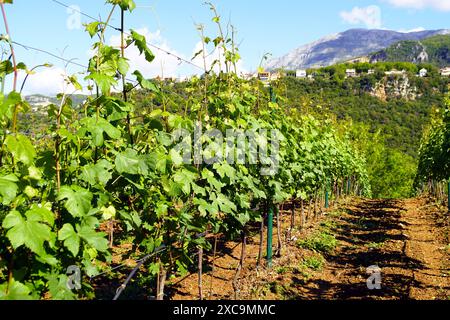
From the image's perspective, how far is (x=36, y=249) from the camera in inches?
80.0

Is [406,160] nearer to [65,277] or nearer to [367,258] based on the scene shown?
[367,258]

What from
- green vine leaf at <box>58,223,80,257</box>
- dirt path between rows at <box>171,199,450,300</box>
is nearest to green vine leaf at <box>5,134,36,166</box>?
green vine leaf at <box>58,223,80,257</box>

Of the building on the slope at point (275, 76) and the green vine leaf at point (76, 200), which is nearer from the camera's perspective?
the green vine leaf at point (76, 200)

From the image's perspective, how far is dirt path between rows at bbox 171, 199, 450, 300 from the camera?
6.43 metres

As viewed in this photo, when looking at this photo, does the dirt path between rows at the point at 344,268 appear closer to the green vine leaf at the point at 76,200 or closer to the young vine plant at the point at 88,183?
the young vine plant at the point at 88,183

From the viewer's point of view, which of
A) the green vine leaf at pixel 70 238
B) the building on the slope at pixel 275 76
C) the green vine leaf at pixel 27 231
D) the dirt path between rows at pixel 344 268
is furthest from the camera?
the building on the slope at pixel 275 76

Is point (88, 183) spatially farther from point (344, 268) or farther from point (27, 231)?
point (344, 268)

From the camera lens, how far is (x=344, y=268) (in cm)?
830

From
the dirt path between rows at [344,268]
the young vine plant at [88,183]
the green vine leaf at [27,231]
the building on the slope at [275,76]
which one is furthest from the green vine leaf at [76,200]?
the building on the slope at [275,76]

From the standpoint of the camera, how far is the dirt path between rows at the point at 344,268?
6430 millimetres

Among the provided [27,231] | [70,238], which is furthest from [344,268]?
[27,231]

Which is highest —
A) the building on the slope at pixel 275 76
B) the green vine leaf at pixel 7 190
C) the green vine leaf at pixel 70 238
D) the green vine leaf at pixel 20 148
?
the building on the slope at pixel 275 76

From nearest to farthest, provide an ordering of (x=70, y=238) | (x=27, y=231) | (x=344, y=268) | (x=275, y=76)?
(x=27, y=231)
(x=70, y=238)
(x=275, y=76)
(x=344, y=268)

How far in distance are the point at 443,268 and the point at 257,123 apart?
5.41 m
